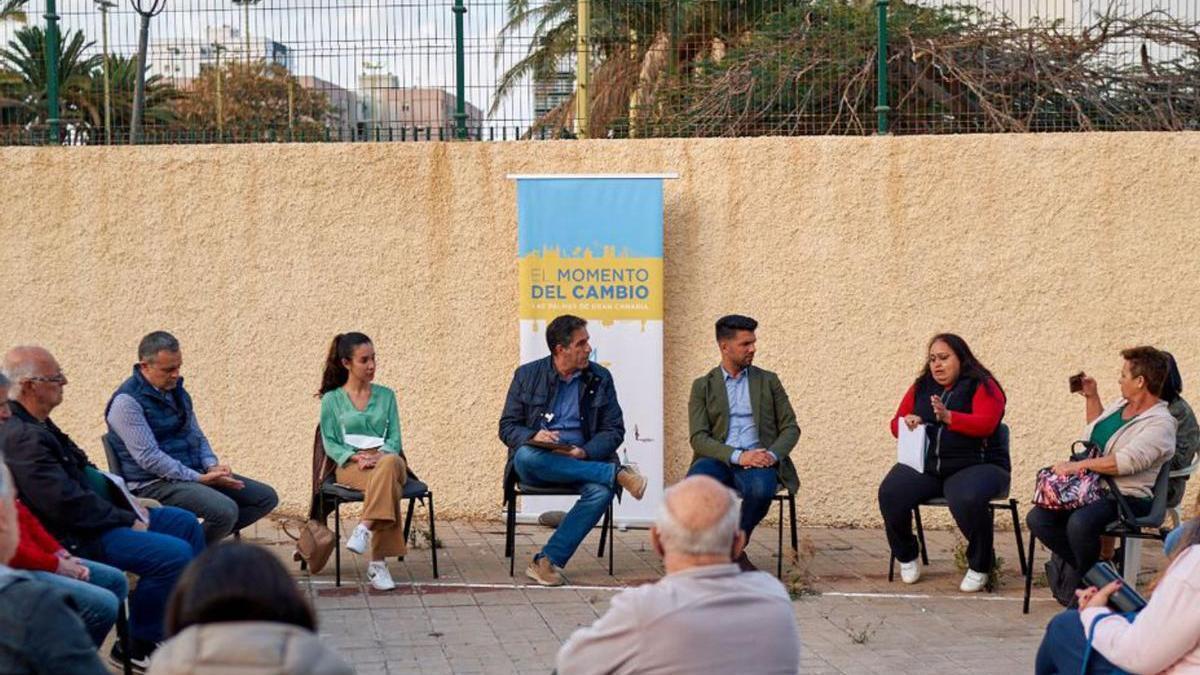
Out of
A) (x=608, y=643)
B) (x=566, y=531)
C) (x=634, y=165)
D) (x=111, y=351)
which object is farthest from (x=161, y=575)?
(x=634, y=165)

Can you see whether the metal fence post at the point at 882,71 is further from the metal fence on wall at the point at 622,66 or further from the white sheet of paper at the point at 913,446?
the white sheet of paper at the point at 913,446

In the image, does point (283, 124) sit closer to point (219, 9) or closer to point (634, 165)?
point (219, 9)

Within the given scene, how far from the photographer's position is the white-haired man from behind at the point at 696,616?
11.4 feet

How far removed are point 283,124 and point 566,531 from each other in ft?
11.9

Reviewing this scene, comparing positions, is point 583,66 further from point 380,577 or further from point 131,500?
point 131,500

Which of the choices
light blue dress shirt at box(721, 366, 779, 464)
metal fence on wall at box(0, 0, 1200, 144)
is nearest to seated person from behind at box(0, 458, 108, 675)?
light blue dress shirt at box(721, 366, 779, 464)

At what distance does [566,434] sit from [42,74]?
15.6 ft

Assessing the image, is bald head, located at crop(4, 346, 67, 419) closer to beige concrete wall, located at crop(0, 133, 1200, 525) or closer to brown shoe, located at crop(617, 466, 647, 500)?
brown shoe, located at crop(617, 466, 647, 500)

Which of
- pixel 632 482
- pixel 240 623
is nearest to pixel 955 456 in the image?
A: pixel 632 482

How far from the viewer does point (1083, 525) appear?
706 centimetres

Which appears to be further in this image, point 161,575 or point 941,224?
point 941,224

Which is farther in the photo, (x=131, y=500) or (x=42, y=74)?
(x=42, y=74)

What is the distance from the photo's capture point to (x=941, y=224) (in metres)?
9.37

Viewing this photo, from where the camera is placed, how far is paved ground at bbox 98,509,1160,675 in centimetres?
643
